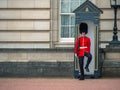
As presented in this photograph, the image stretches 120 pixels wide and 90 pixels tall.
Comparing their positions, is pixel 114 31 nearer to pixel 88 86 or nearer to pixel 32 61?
pixel 32 61

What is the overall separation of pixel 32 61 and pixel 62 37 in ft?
9.70

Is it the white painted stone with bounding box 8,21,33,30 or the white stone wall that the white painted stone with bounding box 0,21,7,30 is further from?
the white painted stone with bounding box 8,21,33,30

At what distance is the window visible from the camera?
21.2m

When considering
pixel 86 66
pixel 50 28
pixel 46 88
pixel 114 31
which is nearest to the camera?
pixel 46 88

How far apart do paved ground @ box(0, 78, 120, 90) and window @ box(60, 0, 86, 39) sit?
160 inches

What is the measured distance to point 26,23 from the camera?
68.7 feet

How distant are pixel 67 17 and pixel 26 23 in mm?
1667

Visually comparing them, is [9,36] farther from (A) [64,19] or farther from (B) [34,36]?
(A) [64,19]

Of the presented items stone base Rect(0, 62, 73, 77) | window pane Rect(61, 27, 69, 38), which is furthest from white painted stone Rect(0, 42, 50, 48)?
stone base Rect(0, 62, 73, 77)

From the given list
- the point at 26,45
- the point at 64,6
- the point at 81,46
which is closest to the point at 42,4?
the point at 64,6

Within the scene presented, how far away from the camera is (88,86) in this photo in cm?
1534

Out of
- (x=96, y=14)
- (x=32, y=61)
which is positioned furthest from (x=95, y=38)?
(x=32, y=61)

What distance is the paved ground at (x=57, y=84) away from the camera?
1484 cm

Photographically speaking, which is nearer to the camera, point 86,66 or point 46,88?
point 46,88
